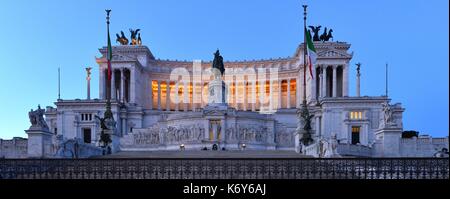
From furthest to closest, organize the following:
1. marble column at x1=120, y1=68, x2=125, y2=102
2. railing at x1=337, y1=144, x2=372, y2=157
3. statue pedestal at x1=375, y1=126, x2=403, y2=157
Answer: marble column at x1=120, y1=68, x2=125, y2=102
railing at x1=337, y1=144, x2=372, y2=157
statue pedestal at x1=375, y1=126, x2=403, y2=157

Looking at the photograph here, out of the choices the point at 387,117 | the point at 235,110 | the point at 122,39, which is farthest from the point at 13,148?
the point at 122,39

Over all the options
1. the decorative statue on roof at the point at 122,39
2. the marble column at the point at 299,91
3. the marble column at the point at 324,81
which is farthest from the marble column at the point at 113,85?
the marble column at the point at 324,81

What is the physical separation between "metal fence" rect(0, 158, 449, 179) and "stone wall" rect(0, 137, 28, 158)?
22.9m

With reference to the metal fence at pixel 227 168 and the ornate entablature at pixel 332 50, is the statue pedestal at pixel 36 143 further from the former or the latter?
the ornate entablature at pixel 332 50

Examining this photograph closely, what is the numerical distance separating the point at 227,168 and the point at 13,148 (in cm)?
2953

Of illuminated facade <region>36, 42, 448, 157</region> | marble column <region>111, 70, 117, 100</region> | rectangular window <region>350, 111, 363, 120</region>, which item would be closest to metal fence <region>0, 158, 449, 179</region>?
illuminated facade <region>36, 42, 448, 157</region>

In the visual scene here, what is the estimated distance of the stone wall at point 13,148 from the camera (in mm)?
44694

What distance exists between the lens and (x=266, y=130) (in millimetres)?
70250

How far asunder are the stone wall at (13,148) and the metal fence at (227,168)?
75.1 feet

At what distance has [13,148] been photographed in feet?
150

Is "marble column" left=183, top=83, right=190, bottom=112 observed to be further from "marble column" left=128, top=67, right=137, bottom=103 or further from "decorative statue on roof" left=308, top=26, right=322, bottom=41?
"decorative statue on roof" left=308, top=26, right=322, bottom=41

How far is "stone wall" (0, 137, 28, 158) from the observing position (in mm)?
44694
